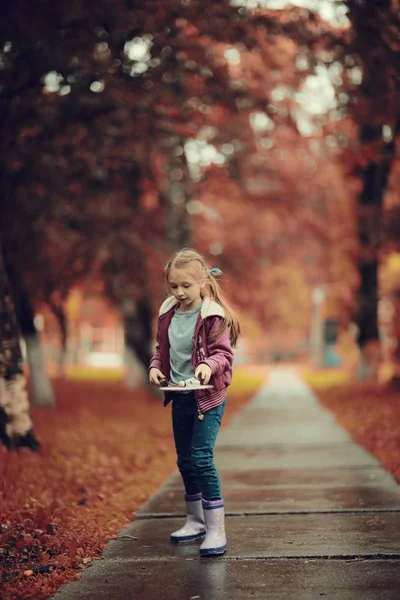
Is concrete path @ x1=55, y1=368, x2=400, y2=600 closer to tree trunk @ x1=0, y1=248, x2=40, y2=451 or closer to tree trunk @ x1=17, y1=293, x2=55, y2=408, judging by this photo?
tree trunk @ x1=0, y1=248, x2=40, y2=451

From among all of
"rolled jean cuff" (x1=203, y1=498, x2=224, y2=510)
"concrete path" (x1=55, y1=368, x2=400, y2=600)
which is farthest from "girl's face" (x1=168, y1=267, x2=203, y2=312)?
"concrete path" (x1=55, y1=368, x2=400, y2=600)

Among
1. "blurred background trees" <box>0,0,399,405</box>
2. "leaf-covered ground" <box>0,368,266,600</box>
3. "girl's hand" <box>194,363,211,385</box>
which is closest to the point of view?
"leaf-covered ground" <box>0,368,266,600</box>

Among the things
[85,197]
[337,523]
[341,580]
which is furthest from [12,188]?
[341,580]

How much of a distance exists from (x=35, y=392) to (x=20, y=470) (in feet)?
29.8

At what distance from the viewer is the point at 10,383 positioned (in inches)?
343

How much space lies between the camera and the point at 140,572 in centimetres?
443

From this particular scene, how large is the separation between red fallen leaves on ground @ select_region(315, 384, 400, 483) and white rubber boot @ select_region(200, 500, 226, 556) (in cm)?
258

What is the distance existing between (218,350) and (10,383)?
4.41 meters

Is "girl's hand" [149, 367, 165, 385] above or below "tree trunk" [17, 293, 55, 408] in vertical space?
above

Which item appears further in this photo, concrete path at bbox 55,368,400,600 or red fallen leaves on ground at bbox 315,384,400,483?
red fallen leaves on ground at bbox 315,384,400,483

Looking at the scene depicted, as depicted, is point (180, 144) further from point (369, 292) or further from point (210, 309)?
point (210, 309)

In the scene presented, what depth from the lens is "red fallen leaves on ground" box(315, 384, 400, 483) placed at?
8797 mm

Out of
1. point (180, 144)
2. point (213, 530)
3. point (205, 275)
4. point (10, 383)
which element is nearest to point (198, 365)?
point (205, 275)

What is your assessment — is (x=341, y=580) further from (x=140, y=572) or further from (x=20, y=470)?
(x=20, y=470)
